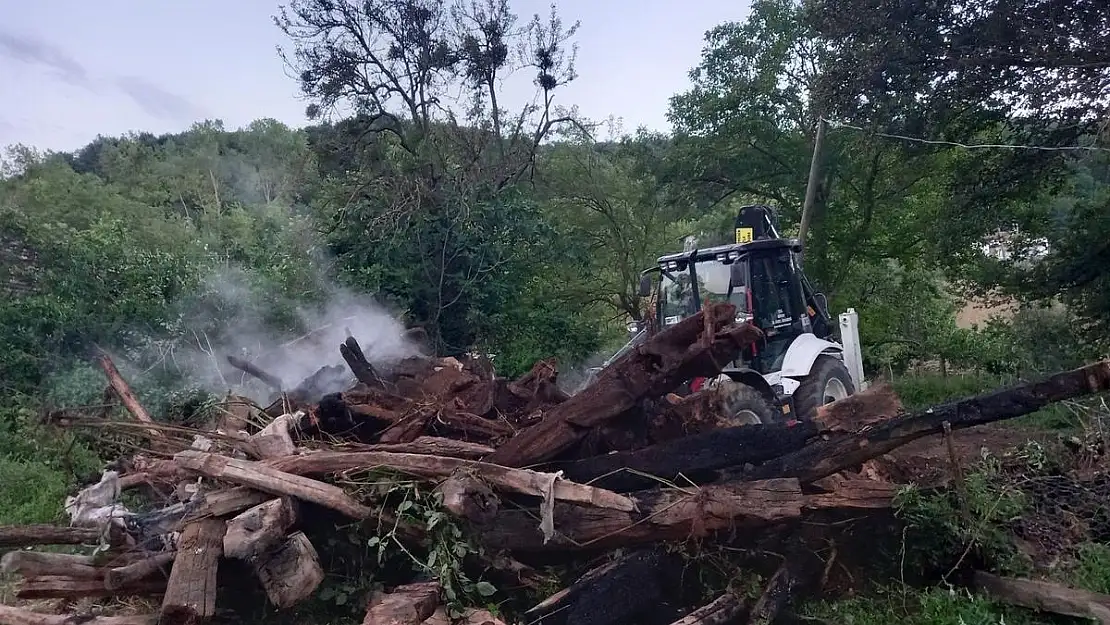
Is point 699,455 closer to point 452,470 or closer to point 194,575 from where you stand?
point 452,470

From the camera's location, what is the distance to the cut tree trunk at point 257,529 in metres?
4.55

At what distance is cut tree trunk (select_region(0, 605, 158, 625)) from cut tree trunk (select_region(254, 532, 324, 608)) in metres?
0.67

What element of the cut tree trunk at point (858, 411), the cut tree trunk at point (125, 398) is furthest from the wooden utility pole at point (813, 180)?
the cut tree trunk at point (125, 398)

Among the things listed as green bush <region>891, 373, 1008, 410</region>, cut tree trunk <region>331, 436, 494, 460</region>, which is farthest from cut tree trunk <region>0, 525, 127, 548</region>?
green bush <region>891, 373, 1008, 410</region>

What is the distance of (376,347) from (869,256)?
990 centimetres

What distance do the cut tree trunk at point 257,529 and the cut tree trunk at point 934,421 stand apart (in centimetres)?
302

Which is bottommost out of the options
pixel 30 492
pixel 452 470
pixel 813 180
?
pixel 30 492

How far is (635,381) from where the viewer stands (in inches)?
212

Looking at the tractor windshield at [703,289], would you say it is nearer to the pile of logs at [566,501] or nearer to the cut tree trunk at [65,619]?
the pile of logs at [566,501]

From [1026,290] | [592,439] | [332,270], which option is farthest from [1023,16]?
[332,270]

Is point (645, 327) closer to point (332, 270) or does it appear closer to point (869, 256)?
point (332, 270)

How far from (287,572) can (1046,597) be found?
4.49 metres

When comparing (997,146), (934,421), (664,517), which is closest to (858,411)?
(934,421)

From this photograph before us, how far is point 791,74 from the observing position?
50.6 feet
